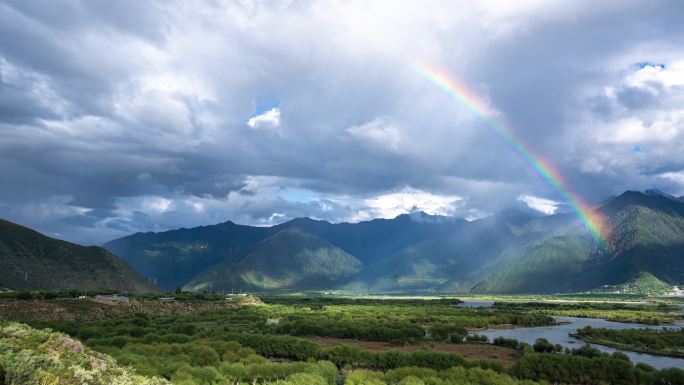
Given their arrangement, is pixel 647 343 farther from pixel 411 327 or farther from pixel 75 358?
pixel 75 358

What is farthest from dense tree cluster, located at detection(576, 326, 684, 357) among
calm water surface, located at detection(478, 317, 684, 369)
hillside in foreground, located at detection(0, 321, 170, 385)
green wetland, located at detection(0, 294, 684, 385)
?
hillside in foreground, located at detection(0, 321, 170, 385)

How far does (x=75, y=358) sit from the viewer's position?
3847cm

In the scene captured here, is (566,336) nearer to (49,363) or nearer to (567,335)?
(567,335)

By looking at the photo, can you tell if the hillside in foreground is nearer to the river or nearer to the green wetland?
the green wetland

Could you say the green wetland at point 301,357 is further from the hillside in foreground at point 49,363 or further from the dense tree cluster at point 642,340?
the dense tree cluster at point 642,340

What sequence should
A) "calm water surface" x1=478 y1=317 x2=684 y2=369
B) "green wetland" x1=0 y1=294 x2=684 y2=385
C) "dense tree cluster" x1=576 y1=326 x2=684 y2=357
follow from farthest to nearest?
"dense tree cluster" x1=576 y1=326 x2=684 y2=357, "calm water surface" x1=478 y1=317 x2=684 y2=369, "green wetland" x1=0 y1=294 x2=684 y2=385

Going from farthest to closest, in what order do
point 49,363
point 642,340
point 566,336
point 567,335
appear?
point 567,335, point 566,336, point 642,340, point 49,363

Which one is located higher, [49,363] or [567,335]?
[49,363]

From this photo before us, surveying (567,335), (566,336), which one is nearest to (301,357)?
(566,336)

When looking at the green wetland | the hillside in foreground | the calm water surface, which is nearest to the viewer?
the hillside in foreground

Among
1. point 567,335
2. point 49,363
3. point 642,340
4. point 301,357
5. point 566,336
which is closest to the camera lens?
point 49,363

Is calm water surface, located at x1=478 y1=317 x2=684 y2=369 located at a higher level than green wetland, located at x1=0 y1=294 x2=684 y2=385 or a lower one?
lower

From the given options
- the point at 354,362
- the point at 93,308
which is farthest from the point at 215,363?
the point at 93,308

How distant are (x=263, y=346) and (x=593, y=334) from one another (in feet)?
248
